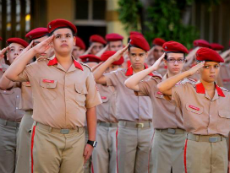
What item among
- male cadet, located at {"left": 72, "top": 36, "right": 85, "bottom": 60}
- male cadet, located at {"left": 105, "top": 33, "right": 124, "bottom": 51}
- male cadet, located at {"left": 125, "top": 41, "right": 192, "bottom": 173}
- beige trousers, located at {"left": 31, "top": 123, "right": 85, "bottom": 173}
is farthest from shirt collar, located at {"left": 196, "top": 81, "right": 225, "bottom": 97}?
male cadet, located at {"left": 72, "top": 36, "right": 85, "bottom": 60}

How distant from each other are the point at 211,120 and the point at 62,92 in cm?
163

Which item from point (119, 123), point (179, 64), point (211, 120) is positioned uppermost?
point (179, 64)

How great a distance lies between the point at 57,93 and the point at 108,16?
8.69m

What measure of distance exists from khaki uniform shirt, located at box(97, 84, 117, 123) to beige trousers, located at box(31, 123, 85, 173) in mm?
2491

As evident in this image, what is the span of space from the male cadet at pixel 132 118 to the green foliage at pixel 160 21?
5336mm

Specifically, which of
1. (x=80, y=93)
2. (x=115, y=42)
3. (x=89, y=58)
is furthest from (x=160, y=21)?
(x=80, y=93)

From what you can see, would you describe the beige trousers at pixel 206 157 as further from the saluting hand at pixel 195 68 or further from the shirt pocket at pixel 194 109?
the saluting hand at pixel 195 68

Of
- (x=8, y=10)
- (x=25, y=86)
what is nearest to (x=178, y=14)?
(x=8, y=10)

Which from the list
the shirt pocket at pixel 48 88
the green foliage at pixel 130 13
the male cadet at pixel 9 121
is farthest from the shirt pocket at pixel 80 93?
the green foliage at pixel 130 13

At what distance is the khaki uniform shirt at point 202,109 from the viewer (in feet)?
19.3

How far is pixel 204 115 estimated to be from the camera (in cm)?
593

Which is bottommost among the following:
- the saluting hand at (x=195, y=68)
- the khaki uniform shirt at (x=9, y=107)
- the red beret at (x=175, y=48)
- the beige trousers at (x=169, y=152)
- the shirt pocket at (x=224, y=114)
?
the beige trousers at (x=169, y=152)

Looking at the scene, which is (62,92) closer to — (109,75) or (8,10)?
(109,75)

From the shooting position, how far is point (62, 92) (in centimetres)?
559
